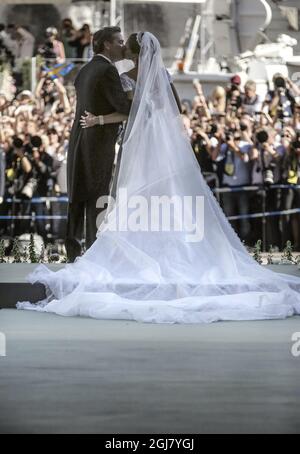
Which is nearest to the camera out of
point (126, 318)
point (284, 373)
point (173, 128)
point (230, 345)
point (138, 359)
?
point (284, 373)

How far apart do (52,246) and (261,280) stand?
6.24 metres

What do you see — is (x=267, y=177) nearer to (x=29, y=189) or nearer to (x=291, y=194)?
(x=291, y=194)

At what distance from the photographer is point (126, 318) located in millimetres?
11211

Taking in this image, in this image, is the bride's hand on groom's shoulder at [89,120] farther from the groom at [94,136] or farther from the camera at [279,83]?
the camera at [279,83]

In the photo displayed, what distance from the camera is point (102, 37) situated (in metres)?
13.2

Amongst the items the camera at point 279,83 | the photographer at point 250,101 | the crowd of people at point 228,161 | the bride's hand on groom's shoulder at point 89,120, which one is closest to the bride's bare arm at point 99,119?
the bride's hand on groom's shoulder at point 89,120

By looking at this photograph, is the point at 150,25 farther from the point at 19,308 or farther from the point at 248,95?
the point at 19,308

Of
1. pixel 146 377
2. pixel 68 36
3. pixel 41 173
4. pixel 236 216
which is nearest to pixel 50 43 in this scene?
pixel 68 36

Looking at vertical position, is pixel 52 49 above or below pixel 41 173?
above

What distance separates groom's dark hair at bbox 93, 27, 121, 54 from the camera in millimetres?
13141

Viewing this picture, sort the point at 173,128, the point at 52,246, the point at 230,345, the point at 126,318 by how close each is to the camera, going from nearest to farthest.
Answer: the point at 230,345 < the point at 126,318 < the point at 173,128 < the point at 52,246

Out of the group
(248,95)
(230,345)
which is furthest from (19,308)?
(248,95)

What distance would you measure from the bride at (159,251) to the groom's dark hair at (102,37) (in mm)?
259

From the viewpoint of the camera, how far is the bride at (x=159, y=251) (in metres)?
11.5
